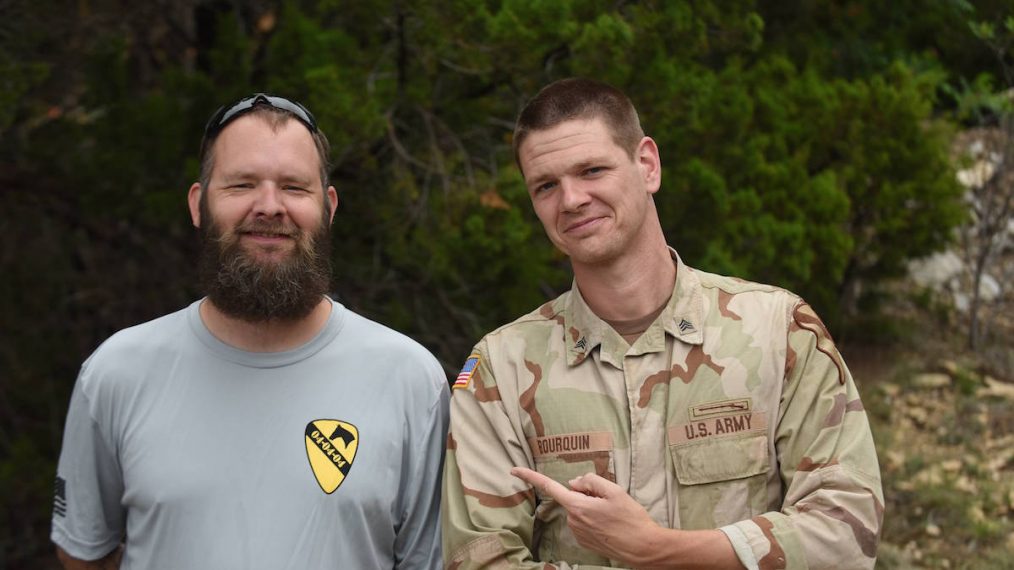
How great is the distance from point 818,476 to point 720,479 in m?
0.21

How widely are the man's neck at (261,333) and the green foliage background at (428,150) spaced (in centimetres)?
232

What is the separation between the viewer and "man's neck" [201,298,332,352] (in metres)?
2.55

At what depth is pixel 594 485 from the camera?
2.30 metres

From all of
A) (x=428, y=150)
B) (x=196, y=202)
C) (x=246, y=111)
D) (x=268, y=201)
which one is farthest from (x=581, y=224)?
(x=428, y=150)

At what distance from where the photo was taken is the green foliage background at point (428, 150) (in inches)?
193

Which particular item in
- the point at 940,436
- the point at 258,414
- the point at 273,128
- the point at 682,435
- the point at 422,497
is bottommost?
the point at 940,436

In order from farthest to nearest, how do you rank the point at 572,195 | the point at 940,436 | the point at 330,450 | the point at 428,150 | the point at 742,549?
the point at 940,436 → the point at 428,150 → the point at 572,195 → the point at 330,450 → the point at 742,549

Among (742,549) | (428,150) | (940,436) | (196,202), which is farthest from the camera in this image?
(940,436)

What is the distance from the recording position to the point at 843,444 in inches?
93.8

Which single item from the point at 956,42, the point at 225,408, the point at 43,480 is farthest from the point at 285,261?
the point at 956,42

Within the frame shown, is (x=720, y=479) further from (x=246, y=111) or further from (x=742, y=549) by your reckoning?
(x=246, y=111)

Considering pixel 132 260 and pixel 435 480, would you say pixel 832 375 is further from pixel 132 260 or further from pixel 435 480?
pixel 132 260

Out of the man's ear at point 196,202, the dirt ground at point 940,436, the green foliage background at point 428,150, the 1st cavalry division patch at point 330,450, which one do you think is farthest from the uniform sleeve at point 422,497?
the dirt ground at point 940,436

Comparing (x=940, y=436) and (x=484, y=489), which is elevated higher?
(x=484, y=489)
